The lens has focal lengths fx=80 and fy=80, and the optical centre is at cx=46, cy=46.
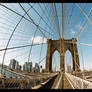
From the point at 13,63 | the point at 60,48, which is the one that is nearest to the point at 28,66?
the point at 13,63

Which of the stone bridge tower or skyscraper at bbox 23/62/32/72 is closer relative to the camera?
skyscraper at bbox 23/62/32/72

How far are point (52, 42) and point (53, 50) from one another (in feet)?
9.85

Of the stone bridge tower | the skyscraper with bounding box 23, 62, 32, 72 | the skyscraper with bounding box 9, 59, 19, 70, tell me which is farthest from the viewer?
the stone bridge tower

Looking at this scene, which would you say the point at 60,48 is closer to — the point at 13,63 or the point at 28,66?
the point at 28,66

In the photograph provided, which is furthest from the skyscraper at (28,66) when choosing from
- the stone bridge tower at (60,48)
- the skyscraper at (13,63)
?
the stone bridge tower at (60,48)

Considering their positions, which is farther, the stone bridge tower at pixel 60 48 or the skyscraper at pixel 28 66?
the stone bridge tower at pixel 60 48

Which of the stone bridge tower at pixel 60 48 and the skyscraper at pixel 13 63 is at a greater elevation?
the stone bridge tower at pixel 60 48

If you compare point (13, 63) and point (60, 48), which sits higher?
point (60, 48)

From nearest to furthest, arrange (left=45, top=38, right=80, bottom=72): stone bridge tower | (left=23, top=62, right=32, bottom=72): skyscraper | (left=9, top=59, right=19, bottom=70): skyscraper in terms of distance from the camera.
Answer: (left=9, top=59, right=19, bottom=70): skyscraper < (left=23, top=62, right=32, bottom=72): skyscraper < (left=45, top=38, right=80, bottom=72): stone bridge tower

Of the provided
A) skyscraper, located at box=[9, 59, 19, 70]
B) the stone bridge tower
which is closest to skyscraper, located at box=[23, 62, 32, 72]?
skyscraper, located at box=[9, 59, 19, 70]

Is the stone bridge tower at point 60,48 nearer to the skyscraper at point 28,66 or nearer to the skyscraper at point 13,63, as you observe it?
the skyscraper at point 28,66

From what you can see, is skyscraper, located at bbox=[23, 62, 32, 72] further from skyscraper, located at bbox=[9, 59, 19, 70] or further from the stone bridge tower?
the stone bridge tower

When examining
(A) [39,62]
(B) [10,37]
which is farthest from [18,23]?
(A) [39,62]

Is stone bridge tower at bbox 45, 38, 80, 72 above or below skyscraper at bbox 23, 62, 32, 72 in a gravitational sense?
above
